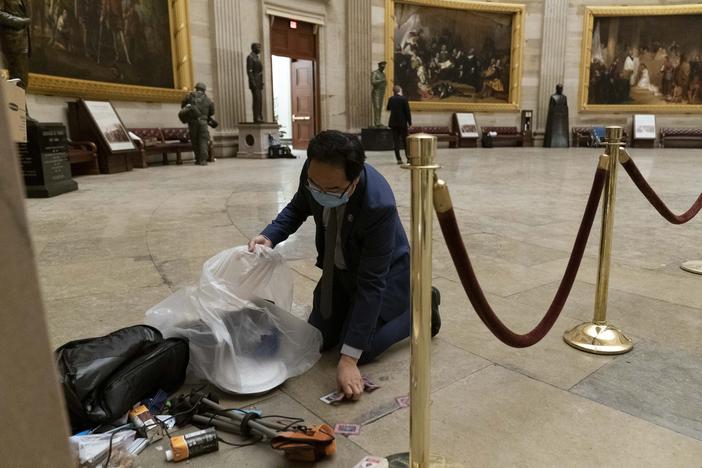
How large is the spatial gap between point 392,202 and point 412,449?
94 centimetres

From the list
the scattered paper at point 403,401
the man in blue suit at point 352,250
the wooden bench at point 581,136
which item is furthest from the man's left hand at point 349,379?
the wooden bench at point 581,136

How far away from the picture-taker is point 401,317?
242 cm

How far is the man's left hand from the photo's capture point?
2.00 metres

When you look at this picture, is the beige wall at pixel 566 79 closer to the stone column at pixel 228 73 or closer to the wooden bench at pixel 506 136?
the wooden bench at pixel 506 136

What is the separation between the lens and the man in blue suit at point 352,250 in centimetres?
189

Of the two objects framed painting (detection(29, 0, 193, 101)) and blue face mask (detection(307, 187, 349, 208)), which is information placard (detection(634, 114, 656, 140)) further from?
blue face mask (detection(307, 187, 349, 208))

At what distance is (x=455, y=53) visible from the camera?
60.6ft

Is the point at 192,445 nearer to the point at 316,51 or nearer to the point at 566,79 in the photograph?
the point at 316,51

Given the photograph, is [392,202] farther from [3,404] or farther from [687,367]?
[3,404]

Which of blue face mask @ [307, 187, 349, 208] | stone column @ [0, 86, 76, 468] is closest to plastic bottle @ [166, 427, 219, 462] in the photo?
blue face mask @ [307, 187, 349, 208]

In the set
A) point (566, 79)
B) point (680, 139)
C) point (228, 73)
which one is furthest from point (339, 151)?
point (680, 139)

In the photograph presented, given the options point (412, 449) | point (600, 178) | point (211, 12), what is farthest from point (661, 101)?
point (412, 449)

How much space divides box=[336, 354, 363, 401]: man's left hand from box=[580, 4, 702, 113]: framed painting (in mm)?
19704

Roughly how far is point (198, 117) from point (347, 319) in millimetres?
10304
